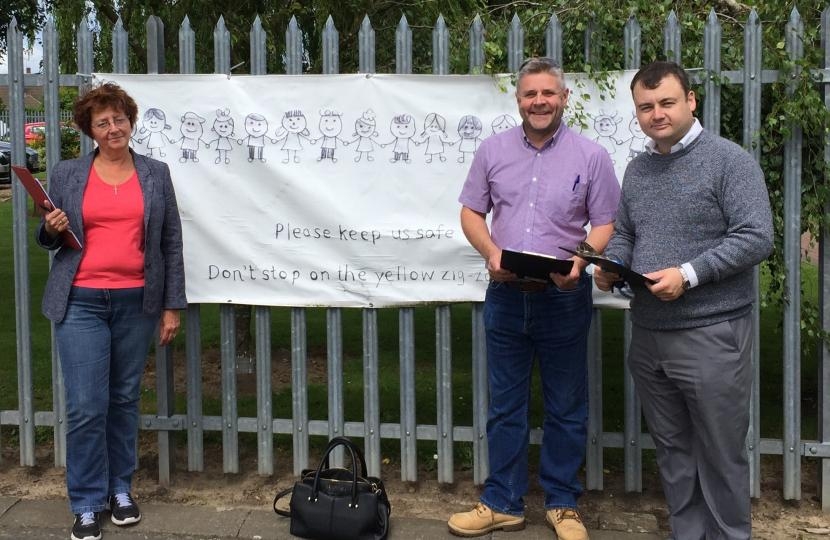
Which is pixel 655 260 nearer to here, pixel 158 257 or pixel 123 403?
pixel 158 257

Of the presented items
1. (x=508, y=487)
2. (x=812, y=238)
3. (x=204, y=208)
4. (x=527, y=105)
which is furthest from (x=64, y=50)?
(x=812, y=238)

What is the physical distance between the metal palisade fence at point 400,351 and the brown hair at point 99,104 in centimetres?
56

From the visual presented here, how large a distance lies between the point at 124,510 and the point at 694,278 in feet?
8.74

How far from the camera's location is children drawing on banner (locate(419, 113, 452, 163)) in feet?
14.4

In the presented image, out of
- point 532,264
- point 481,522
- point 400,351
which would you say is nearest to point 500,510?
point 481,522

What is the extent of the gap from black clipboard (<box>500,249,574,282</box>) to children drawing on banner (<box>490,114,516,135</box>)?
0.99m

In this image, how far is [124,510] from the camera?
13.7 ft

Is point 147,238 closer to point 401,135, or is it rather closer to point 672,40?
point 401,135

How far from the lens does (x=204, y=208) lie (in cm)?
456

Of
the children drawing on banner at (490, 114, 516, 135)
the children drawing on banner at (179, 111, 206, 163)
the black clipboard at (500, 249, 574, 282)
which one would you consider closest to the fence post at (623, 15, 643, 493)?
the children drawing on banner at (490, 114, 516, 135)

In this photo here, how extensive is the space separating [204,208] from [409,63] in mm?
1215

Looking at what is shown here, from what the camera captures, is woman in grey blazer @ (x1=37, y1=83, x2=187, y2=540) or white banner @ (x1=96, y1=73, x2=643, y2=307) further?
white banner @ (x1=96, y1=73, x2=643, y2=307)

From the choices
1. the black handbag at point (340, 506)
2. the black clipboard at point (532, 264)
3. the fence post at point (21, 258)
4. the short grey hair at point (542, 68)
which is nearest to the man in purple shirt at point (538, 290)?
the short grey hair at point (542, 68)

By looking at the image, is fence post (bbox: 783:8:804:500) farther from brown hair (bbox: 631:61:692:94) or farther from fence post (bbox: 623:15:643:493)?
brown hair (bbox: 631:61:692:94)
